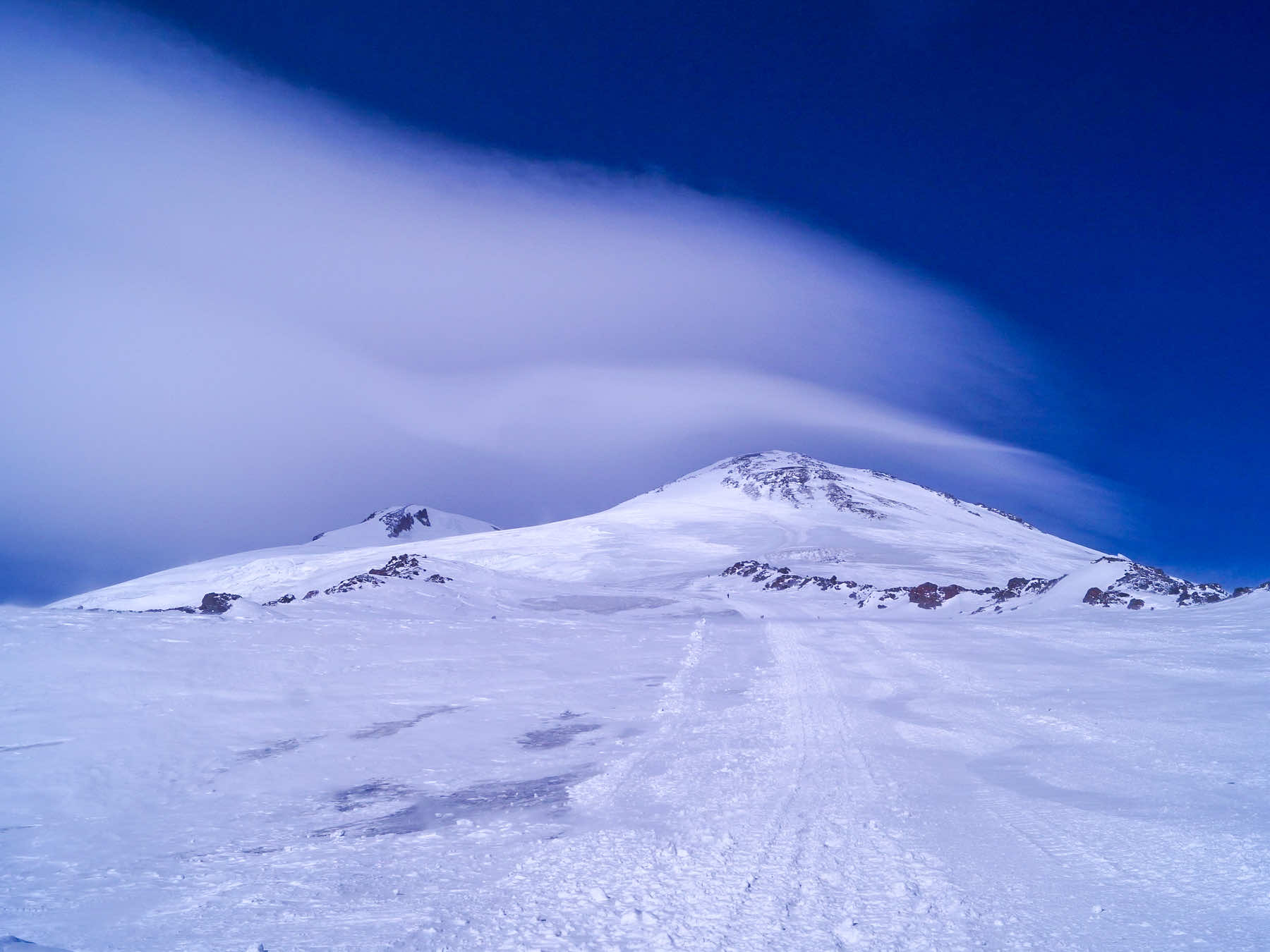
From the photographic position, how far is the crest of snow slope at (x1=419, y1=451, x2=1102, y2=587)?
5741 centimetres

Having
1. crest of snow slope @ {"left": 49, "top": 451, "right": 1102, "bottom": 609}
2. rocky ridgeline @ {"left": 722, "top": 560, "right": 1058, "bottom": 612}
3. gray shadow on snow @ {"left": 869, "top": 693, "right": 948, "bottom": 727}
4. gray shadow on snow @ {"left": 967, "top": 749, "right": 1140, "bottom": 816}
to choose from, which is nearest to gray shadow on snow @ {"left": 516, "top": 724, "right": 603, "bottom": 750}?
gray shadow on snow @ {"left": 869, "top": 693, "right": 948, "bottom": 727}

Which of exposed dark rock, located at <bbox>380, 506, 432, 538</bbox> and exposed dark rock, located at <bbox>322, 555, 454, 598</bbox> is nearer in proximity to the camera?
exposed dark rock, located at <bbox>322, 555, 454, 598</bbox>

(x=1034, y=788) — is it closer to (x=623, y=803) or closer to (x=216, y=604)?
(x=623, y=803)

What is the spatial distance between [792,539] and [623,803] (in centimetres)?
7302

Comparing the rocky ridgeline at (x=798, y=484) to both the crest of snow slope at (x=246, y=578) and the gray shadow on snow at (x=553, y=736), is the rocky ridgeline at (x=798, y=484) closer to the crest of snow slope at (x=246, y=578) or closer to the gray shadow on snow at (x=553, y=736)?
the crest of snow slope at (x=246, y=578)

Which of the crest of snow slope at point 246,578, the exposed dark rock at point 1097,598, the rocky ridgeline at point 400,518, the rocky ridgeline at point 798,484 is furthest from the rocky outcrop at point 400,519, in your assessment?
the exposed dark rock at point 1097,598

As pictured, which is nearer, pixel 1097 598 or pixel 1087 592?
pixel 1097 598

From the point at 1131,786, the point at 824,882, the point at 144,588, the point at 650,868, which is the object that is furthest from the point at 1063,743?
the point at 144,588

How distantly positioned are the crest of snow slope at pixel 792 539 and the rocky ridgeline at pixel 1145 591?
22.1 meters

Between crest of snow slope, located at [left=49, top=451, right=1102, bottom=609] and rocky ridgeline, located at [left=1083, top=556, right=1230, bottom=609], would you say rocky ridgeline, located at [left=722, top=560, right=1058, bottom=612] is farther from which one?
crest of snow slope, located at [left=49, top=451, right=1102, bottom=609]

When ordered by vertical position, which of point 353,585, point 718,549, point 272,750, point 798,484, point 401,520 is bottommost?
point 272,750

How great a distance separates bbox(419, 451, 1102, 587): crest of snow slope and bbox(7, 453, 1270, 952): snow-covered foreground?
119ft

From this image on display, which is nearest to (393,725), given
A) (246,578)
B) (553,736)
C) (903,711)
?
(553,736)

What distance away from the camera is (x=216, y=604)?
2145 cm
